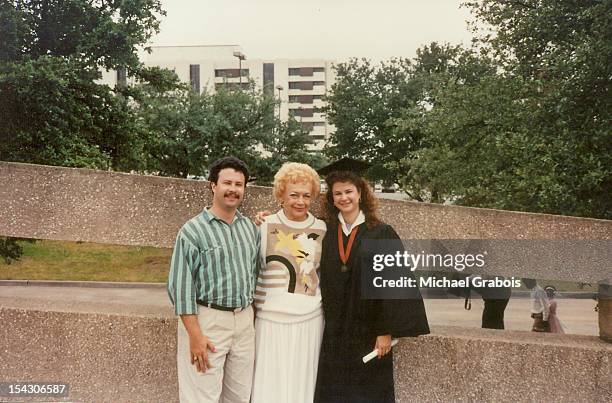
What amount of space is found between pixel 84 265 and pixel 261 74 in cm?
751

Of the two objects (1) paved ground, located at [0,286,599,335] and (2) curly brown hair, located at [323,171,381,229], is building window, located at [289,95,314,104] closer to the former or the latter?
(1) paved ground, located at [0,286,599,335]

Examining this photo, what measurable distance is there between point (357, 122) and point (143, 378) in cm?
1309

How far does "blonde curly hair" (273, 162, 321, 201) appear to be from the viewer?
2.63 m

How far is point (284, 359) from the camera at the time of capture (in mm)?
2729

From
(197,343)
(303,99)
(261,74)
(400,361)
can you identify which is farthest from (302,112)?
(197,343)

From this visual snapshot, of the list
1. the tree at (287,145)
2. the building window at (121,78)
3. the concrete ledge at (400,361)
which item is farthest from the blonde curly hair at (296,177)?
the tree at (287,145)

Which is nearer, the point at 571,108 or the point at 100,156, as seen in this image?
the point at 571,108

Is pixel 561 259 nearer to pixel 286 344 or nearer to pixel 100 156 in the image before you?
pixel 286 344

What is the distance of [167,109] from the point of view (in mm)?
17469

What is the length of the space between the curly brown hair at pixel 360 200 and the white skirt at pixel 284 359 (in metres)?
0.52

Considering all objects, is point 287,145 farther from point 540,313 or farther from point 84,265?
point 540,313

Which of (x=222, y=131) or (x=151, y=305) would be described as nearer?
(x=151, y=305)

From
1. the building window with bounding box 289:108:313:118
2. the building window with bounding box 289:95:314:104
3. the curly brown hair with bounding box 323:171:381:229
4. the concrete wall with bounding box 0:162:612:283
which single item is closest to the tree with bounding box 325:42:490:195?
the building window with bounding box 289:95:314:104

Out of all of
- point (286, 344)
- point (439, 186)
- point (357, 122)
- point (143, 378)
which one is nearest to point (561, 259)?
point (286, 344)
